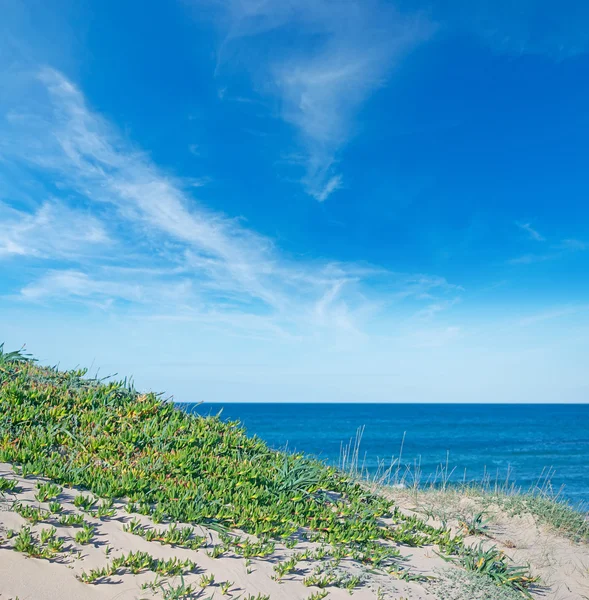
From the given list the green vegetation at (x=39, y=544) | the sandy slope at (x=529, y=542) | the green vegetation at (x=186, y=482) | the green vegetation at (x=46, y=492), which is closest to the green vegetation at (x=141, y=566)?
the green vegetation at (x=186, y=482)

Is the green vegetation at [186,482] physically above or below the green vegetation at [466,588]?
above

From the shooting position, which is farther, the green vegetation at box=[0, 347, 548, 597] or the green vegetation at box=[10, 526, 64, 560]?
the green vegetation at box=[0, 347, 548, 597]

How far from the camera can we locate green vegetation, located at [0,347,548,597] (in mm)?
5371

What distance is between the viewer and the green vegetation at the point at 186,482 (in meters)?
5.37

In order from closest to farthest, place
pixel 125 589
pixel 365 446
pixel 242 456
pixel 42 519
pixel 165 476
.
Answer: pixel 125 589 → pixel 42 519 → pixel 165 476 → pixel 242 456 → pixel 365 446

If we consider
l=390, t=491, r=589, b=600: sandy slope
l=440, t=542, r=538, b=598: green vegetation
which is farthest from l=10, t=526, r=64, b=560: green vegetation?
l=390, t=491, r=589, b=600: sandy slope

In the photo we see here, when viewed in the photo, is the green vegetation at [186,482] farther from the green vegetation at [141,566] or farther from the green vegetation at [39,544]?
the green vegetation at [39,544]

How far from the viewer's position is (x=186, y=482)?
6449 mm

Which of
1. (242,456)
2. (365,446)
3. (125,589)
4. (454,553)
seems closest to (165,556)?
(125,589)

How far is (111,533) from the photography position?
198 inches

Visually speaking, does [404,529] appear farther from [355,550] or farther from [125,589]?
[125,589]

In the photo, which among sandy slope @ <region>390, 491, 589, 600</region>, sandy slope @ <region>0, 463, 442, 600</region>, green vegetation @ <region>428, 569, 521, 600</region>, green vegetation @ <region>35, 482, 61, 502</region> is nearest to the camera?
sandy slope @ <region>0, 463, 442, 600</region>

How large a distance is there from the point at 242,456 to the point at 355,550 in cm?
280

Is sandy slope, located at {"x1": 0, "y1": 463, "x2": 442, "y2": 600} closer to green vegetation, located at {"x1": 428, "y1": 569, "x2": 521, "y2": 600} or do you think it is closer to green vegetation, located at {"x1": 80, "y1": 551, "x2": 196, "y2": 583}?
green vegetation, located at {"x1": 80, "y1": 551, "x2": 196, "y2": 583}
